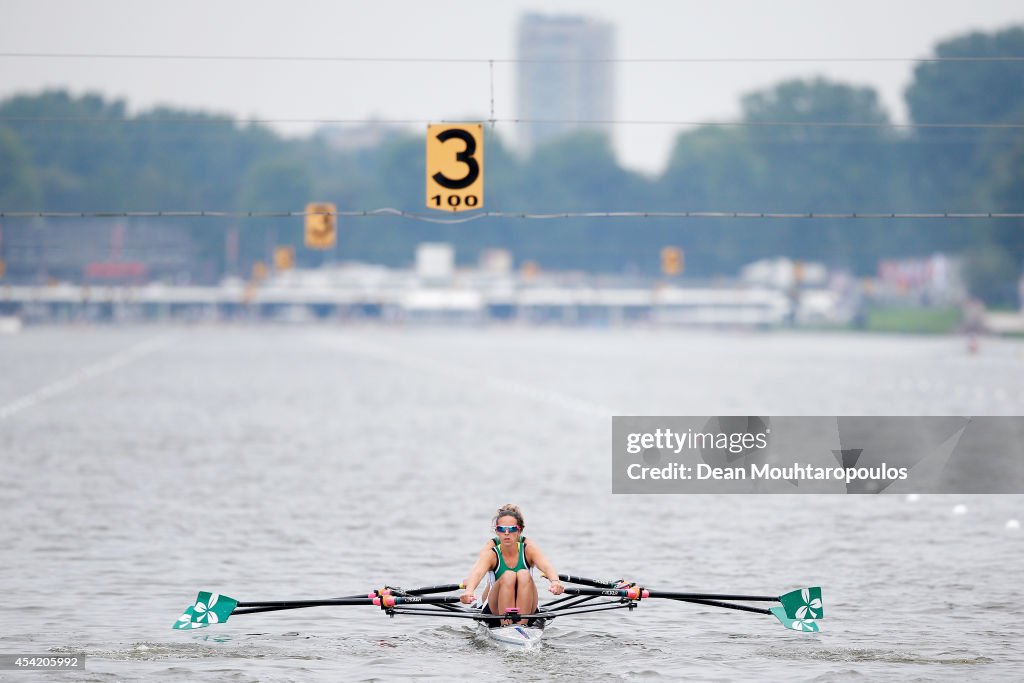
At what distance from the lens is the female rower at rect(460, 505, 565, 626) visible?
18688 mm

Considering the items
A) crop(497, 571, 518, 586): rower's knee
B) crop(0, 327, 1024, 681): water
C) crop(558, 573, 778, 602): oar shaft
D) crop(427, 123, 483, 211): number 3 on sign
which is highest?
crop(427, 123, 483, 211): number 3 on sign

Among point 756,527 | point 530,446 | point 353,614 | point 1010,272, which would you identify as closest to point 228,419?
point 530,446

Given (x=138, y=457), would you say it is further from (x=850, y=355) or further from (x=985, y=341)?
(x=985, y=341)

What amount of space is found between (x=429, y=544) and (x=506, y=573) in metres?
7.59

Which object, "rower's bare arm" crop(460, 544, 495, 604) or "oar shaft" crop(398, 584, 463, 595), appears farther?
"oar shaft" crop(398, 584, 463, 595)

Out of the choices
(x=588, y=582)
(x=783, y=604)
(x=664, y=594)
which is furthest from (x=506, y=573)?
(x=783, y=604)

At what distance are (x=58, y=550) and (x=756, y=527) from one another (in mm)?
10850

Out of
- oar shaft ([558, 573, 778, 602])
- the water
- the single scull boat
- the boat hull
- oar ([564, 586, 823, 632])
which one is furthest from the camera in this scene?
oar shaft ([558, 573, 778, 602])

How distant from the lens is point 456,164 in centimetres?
2750

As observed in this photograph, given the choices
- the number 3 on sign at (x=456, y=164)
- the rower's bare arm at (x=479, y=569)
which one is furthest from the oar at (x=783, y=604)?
the number 3 on sign at (x=456, y=164)

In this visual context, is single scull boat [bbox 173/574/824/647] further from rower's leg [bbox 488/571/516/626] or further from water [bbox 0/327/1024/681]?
water [bbox 0/327/1024/681]

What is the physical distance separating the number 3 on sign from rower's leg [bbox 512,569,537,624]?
9531 mm

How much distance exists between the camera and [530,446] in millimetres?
43469

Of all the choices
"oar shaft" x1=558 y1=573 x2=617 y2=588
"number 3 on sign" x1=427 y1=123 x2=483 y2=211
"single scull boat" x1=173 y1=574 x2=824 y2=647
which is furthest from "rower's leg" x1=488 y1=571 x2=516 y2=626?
"number 3 on sign" x1=427 y1=123 x2=483 y2=211
